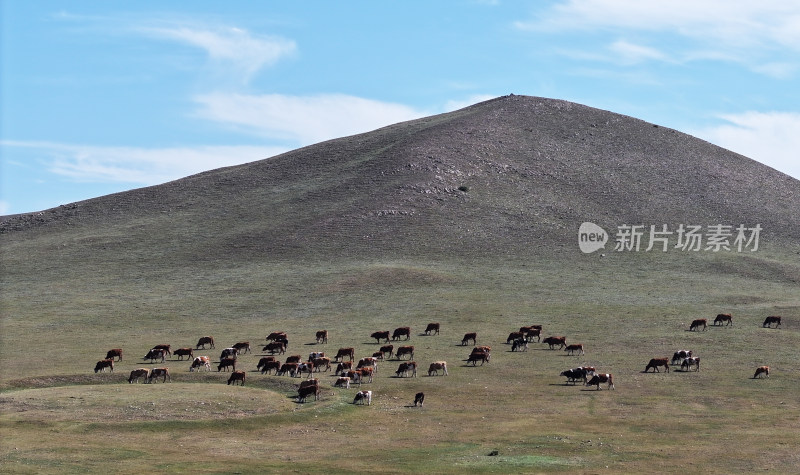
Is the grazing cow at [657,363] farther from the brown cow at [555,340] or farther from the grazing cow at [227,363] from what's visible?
the grazing cow at [227,363]

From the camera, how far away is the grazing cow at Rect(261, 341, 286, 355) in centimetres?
5891

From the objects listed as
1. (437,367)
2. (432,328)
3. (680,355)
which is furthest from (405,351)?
(680,355)

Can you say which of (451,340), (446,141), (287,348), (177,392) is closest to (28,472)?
(177,392)

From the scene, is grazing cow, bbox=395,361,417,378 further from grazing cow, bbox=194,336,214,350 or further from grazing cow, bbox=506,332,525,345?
grazing cow, bbox=194,336,214,350

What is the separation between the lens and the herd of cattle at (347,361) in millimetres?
49844

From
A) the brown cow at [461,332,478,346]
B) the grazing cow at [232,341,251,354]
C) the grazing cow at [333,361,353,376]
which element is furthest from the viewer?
the brown cow at [461,332,478,346]

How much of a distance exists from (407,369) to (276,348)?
34.0 ft

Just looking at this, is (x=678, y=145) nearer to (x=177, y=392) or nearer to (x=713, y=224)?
(x=713, y=224)

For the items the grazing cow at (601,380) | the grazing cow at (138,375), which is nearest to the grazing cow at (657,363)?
the grazing cow at (601,380)

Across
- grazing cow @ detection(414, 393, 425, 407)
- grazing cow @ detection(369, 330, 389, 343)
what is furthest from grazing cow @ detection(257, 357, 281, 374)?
grazing cow @ detection(414, 393, 425, 407)

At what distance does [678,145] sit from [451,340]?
87.3m

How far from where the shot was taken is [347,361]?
5550 centimetres

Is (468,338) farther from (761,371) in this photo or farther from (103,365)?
(103,365)

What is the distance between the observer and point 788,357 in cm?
5775
